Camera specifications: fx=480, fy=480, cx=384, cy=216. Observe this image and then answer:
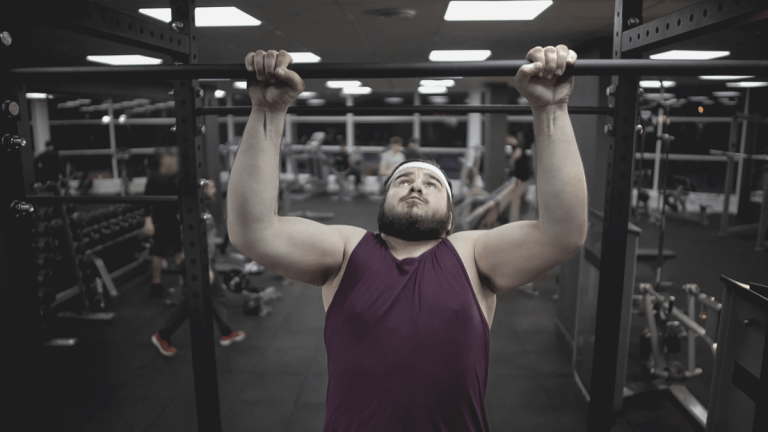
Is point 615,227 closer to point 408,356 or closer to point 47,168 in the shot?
point 408,356

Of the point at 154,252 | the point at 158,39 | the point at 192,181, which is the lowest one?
the point at 154,252

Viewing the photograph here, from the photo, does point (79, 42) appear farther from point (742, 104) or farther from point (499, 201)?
point (742, 104)

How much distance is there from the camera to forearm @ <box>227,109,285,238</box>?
1037 mm

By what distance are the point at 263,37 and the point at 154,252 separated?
207 cm

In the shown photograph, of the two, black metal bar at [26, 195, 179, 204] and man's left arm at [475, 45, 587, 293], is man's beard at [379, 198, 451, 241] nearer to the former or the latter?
man's left arm at [475, 45, 587, 293]

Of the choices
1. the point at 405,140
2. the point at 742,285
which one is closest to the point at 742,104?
the point at 405,140

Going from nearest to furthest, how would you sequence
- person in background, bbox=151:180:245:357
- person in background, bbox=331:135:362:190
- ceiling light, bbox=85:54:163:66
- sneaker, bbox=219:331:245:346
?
person in background, bbox=151:180:245:357 → sneaker, bbox=219:331:245:346 → ceiling light, bbox=85:54:163:66 → person in background, bbox=331:135:362:190

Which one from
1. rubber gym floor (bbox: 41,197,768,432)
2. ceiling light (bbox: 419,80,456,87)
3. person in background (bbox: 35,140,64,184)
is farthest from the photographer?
ceiling light (bbox: 419,80,456,87)

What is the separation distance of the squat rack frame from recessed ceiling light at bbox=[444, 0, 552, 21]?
4.67 feet

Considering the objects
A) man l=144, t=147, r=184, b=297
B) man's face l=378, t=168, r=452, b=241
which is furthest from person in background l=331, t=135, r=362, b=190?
man's face l=378, t=168, r=452, b=241

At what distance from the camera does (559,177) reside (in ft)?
3.21

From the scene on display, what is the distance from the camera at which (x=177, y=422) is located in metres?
2.50

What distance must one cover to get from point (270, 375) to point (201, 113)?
195 centimetres

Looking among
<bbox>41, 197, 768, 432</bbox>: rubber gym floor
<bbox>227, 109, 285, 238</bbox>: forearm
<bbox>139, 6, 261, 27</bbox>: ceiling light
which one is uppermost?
<bbox>139, 6, 261, 27</bbox>: ceiling light
